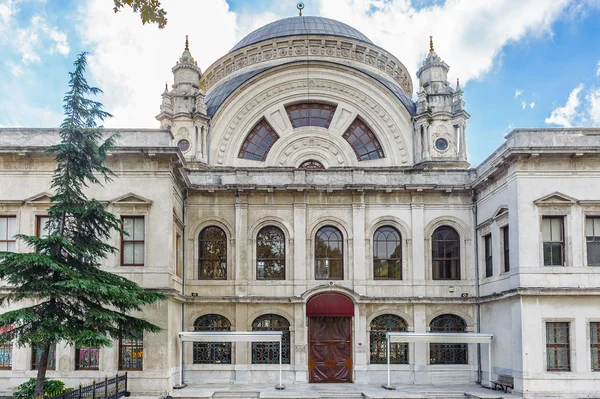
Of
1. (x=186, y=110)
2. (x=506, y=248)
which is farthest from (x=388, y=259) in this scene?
(x=186, y=110)

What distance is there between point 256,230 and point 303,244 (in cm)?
195

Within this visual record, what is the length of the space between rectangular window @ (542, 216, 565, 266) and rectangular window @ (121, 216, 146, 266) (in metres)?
13.5

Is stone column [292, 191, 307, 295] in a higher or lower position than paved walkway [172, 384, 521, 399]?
higher

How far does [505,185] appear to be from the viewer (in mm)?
22594

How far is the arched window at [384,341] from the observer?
82.8ft

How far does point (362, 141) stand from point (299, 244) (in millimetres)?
7690

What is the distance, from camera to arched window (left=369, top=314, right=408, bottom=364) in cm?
2523

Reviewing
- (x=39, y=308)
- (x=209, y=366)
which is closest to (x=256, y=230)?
(x=209, y=366)

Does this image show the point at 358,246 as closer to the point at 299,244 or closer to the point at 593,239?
the point at 299,244

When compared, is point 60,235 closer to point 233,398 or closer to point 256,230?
point 233,398

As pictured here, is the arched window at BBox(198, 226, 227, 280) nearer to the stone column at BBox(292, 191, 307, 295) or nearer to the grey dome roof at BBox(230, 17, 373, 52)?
the stone column at BBox(292, 191, 307, 295)

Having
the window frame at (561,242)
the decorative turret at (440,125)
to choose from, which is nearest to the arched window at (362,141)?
the decorative turret at (440,125)

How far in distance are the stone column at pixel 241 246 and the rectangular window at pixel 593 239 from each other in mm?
12254

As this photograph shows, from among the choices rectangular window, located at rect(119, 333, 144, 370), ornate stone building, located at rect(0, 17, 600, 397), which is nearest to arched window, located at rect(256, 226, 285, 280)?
ornate stone building, located at rect(0, 17, 600, 397)
